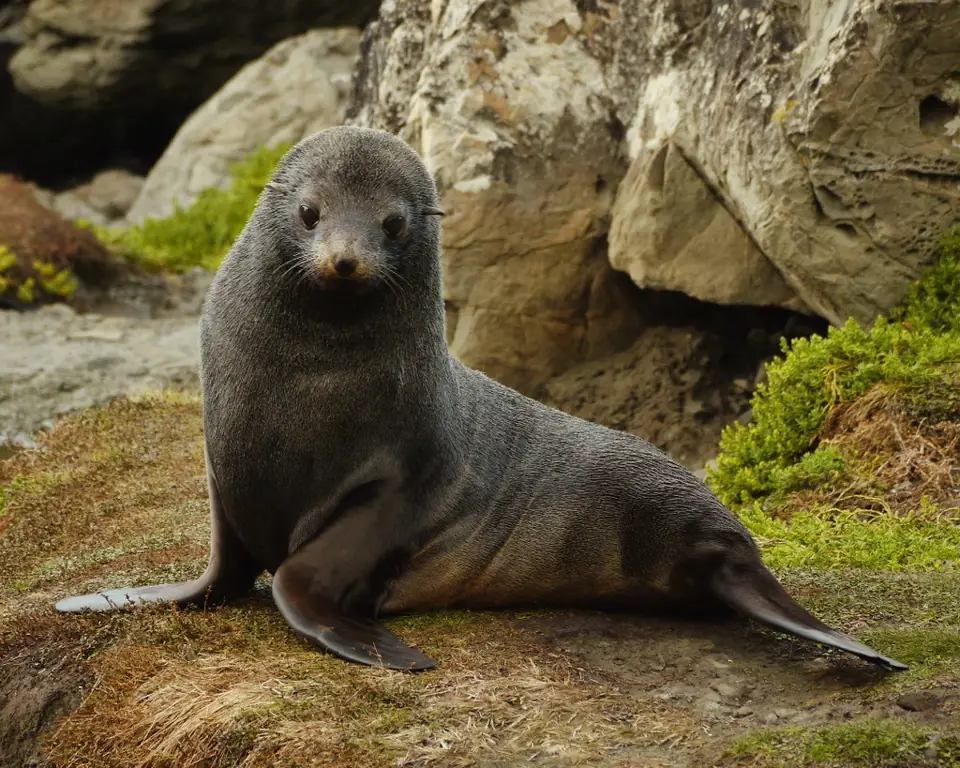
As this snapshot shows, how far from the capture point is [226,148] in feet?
56.9

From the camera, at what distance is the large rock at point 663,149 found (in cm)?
721

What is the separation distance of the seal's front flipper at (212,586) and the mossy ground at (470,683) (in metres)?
0.07

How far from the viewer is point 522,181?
9.62 meters

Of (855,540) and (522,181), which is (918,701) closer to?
(855,540)

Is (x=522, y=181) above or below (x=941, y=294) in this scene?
above

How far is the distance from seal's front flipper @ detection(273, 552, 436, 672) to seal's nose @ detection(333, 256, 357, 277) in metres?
0.99

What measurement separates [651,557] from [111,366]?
280 inches

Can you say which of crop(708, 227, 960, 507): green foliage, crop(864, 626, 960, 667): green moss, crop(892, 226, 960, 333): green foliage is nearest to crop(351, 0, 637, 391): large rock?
crop(708, 227, 960, 507): green foliage

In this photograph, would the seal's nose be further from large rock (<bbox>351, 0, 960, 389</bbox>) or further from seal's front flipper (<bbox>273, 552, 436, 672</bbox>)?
large rock (<bbox>351, 0, 960, 389</bbox>)

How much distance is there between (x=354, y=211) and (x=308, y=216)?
0.17 meters

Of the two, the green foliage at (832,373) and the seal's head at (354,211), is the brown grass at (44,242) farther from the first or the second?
the seal's head at (354,211)

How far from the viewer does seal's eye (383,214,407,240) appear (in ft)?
15.2

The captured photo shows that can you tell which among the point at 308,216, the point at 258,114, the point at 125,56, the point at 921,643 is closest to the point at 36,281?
the point at 258,114

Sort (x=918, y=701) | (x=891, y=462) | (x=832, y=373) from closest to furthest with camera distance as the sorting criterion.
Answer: (x=918, y=701) < (x=891, y=462) < (x=832, y=373)
